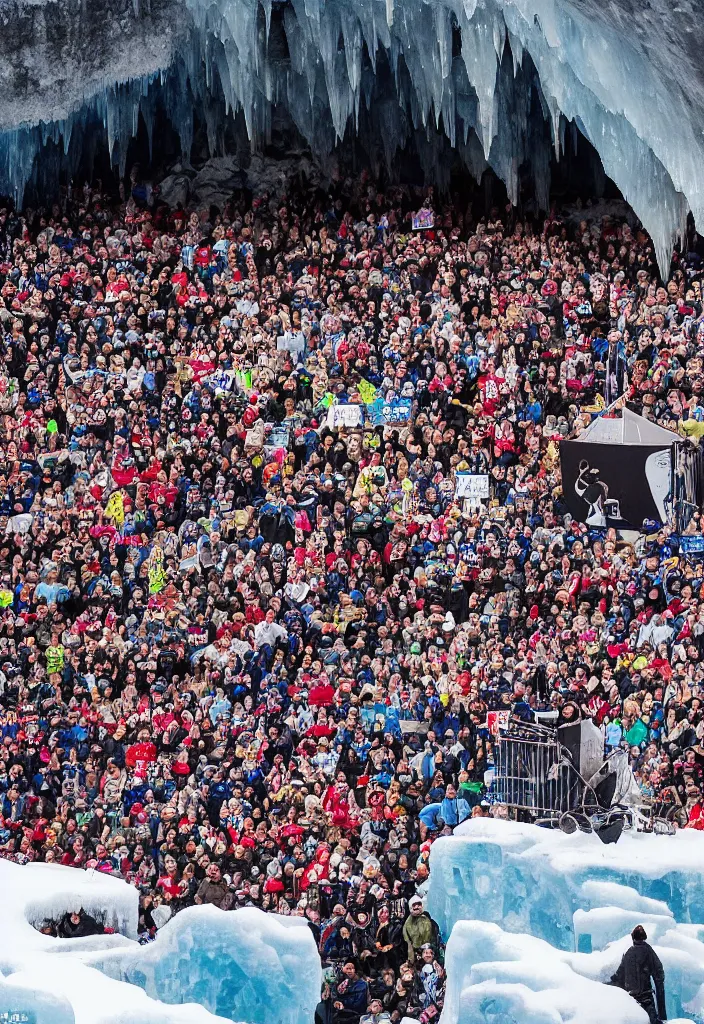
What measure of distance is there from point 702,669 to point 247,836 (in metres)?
3.98

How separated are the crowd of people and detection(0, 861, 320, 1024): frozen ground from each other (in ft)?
1.06

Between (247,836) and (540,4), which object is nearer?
(540,4)

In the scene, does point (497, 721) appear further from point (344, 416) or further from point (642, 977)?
point (344, 416)

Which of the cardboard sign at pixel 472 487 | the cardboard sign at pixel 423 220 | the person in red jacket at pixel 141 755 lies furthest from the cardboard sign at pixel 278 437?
the person in red jacket at pixel 141 755

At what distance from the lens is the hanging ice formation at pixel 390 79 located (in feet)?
29.0

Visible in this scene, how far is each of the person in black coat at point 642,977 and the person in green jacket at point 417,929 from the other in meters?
1.55

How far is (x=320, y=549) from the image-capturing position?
11.0m

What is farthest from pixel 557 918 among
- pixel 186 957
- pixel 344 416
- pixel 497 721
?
pixel 344 416

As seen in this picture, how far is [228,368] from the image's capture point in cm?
1160

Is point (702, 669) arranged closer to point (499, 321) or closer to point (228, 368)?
point (499, 321)

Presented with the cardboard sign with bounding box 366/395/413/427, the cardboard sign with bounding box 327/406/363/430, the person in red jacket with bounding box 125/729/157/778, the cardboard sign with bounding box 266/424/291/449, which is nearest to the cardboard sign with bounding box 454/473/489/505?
→ the cardboard sign with bounding box 366/395/413/427

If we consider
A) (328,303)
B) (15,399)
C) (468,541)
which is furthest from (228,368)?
(468,541)

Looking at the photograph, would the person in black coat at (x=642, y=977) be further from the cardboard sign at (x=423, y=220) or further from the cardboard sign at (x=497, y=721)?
the cardboard sign at (x=423, y=220)

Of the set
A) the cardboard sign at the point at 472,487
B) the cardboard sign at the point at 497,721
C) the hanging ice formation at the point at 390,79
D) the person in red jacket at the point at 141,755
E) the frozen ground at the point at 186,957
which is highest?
the hanging ice formation at the point at 390,79
